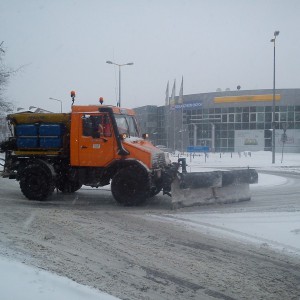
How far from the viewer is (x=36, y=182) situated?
1134 centimetres

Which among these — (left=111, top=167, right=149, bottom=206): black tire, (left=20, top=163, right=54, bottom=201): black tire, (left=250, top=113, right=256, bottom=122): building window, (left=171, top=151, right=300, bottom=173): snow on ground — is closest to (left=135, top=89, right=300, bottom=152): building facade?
(left=250, top=113, right=256, bottom=122): building window

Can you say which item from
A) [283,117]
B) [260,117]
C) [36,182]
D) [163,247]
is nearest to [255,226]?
[163,247]

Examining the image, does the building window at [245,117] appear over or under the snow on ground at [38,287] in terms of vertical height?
over

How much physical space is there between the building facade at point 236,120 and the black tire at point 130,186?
4252 centimetres

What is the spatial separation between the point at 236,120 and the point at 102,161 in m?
49.4

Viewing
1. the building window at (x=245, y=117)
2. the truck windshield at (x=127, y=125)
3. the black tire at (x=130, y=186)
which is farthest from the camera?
the building window at (x=245, y=117)

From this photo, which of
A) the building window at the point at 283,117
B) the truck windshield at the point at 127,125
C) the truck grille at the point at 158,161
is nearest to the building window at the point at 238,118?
the building window at the point at 283,117

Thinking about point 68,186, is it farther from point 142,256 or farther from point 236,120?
point 236,120

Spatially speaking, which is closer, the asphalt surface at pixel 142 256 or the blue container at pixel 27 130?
the asphalt surface at pixel 142 256

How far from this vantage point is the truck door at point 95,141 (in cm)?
1046

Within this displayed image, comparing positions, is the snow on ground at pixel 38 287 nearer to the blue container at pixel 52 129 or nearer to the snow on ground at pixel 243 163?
the blue container at pixel 52 129

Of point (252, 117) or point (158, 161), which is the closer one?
point (158, 161)

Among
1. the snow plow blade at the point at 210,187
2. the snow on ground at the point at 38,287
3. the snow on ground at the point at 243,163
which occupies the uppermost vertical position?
the snow plow blade at the point at 210,187

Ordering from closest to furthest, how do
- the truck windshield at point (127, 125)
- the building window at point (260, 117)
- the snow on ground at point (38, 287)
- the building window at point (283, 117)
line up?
the snow on ground at point (38, 287)
the truck windshield at point (127, 125)
the building window at point (283, 117)
the building window at point (260, 117)
